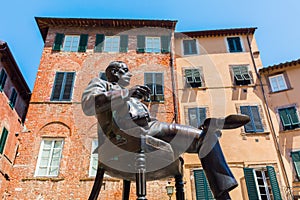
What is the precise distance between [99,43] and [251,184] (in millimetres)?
11026

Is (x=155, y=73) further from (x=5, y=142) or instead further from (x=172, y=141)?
(x=172, y=141)

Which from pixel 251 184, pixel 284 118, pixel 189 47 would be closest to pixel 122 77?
pixel 251 184

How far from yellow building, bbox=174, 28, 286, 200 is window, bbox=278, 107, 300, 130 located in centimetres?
86

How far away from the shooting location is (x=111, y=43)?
1691cm

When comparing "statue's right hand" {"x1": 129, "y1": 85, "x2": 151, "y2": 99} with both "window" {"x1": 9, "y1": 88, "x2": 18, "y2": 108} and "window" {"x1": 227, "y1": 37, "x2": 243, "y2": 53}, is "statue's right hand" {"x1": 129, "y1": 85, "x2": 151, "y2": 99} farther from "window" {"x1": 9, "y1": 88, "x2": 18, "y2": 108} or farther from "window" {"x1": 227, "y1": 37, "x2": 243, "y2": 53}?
"window" {"x1": 227, "y1": 37, "x2": 243, "y2": 53}

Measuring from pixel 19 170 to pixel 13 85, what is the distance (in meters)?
5.99

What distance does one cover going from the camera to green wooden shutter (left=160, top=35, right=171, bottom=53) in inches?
663

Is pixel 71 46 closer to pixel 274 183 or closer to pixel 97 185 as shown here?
pixel 274 183

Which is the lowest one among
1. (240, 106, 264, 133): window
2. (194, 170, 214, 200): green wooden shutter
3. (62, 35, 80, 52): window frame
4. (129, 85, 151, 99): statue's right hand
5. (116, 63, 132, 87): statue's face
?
(129, 85, 151, 99): statue's right hand

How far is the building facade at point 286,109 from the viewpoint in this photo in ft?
44.3

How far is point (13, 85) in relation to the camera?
638 inches

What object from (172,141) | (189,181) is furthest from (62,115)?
(172,141)

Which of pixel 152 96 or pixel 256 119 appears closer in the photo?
pixel 152 96

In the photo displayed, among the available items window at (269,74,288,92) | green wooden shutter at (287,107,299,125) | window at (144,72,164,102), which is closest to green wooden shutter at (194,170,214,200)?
window at (144,72,164,102)
